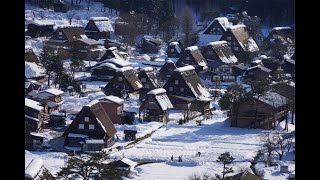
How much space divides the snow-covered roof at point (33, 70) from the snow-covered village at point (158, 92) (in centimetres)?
2

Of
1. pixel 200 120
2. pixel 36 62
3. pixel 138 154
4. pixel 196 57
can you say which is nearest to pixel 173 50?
pixel 196 57

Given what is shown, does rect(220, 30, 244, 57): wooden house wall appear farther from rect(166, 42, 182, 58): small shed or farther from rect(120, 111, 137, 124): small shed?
rect(120, 111, 137, 124): small shed

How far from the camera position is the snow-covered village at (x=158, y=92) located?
5.84 meters

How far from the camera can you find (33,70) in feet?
30.6

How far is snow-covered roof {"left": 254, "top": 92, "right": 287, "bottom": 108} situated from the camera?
7578 millimetres

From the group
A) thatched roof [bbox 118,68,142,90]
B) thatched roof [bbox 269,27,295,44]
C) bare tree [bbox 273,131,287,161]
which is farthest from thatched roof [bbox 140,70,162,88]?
thatched roof [bbox 269,27,295,44]

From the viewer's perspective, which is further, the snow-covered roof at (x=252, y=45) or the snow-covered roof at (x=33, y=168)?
the snow-covered roof at (x=252, y=45)

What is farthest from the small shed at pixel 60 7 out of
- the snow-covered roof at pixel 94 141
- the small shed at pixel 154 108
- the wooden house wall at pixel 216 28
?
the snow-covered roof at pixel 94 141

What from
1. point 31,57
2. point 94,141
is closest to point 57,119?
point 94,141

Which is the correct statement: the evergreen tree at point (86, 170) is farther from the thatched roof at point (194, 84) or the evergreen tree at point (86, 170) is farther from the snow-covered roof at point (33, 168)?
the thatched roof at point (194, 84)

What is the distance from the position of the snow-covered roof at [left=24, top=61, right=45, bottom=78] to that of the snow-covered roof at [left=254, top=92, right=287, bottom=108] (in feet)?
11.4

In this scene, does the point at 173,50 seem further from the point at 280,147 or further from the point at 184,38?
the point at 280,147

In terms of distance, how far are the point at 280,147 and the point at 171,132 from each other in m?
1.49
